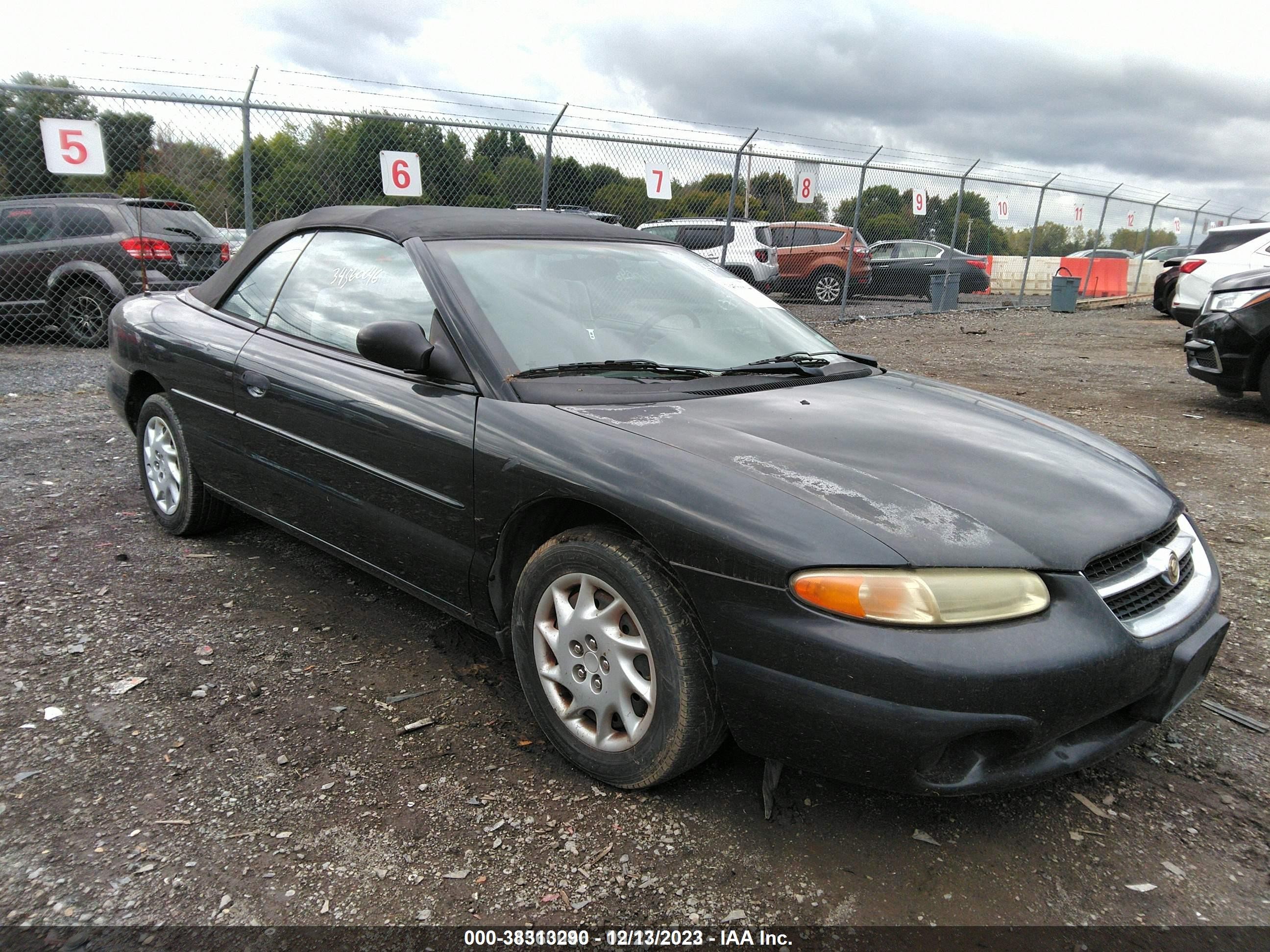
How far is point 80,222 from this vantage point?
9.49 metres

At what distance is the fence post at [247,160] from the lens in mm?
8742

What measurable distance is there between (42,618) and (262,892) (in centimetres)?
193

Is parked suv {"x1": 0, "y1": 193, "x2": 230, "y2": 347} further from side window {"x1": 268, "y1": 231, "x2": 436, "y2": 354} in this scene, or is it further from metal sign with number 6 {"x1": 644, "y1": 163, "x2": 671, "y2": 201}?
side window {"x1": 268, "y1": 231, "x2": 436, "y2": 354}

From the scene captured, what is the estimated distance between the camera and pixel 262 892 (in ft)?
6.63

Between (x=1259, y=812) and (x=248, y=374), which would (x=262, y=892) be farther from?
(x=1259, y=812)

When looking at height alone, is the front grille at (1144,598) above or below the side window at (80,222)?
below

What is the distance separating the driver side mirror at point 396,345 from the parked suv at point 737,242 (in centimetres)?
947

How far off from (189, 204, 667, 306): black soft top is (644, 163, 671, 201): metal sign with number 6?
7913 millimetres

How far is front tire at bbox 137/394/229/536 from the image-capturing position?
3984 mm

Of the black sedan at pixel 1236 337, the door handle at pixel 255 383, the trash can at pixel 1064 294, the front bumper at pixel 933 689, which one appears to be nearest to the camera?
the front bumper at pixel 933 689

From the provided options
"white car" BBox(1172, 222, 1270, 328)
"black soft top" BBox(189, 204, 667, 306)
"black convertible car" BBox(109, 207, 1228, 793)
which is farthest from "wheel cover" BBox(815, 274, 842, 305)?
"black convertible car" BBox(109, 207, 1228, 793)

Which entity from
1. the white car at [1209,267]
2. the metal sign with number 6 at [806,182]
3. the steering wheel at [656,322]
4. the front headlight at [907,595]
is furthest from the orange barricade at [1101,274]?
the front headlight at [907,595]

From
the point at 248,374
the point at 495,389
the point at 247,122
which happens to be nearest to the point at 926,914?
the point at 495,389

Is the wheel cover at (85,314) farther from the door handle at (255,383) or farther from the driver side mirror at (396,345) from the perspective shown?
the driver side mirror at (396,345)
